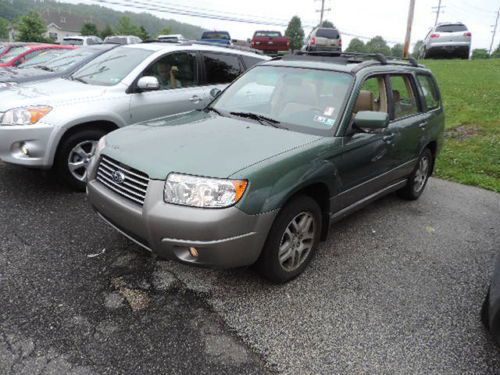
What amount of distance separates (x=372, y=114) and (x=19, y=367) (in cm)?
298

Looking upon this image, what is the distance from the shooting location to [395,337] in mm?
2557

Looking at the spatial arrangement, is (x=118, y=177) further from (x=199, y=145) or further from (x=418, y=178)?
(x=418, y=178)

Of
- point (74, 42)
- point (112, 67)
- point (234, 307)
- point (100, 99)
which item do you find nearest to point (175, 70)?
point (112, 67)

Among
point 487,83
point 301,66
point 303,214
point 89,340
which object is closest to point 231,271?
point 303,214

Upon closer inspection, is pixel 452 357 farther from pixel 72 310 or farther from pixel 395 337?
pixel 72 310

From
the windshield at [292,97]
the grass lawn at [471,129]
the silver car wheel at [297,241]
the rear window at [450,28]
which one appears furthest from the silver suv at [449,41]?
Answer: the silver car wheel at [297,241]

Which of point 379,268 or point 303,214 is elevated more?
point 303,214

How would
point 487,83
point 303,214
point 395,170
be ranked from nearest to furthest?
point 303,214, point 395,170, point 487,83

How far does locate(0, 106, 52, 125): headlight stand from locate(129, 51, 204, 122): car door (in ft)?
3.50

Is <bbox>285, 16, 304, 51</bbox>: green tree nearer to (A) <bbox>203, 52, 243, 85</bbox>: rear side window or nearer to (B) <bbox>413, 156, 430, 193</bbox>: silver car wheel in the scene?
(A) <bbox>203, 52, 243, 85</bbox>: rear side window

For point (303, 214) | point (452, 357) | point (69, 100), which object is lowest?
point (452, 357)

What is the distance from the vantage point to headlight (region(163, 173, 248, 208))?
96.3 inches

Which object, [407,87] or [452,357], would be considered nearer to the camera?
[452,357]

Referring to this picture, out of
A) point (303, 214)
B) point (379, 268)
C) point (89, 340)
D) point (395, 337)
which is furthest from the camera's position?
point (379, 268)
